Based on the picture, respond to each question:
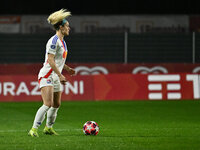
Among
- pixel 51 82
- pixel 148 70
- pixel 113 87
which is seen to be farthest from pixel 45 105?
pixel 148 70

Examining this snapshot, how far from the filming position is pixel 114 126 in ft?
40.7

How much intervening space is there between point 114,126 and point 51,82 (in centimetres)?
279

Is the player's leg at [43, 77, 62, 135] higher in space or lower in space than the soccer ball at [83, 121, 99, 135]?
higher

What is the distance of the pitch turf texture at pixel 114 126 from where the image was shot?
895 cm

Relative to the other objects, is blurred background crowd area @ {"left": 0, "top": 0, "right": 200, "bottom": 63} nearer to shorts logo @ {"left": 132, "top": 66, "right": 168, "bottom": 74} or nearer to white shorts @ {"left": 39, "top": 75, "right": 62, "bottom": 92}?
shorts logo @ {"left": 132, "top": 66, "right": 168, "bottom": 74}

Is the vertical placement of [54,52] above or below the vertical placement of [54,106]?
above

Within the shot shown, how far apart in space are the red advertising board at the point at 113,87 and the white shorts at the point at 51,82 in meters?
9.76

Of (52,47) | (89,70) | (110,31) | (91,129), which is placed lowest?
(91,129)

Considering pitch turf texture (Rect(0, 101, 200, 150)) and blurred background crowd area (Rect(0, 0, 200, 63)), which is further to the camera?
blurred background crowd area (Rect(0, 0, 200, 63))

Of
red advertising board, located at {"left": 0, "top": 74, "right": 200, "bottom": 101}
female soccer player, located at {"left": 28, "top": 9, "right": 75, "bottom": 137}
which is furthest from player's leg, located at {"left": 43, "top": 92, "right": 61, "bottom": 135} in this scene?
red advertising board, located at {"left": 0, "top": 74, "right": 200, "bottom": 101}

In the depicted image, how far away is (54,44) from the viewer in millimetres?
9969

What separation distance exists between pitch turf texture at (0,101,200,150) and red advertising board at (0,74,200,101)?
57 cm

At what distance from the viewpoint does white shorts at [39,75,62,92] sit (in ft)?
32.9

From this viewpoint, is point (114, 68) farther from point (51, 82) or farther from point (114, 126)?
point (51, 82)
